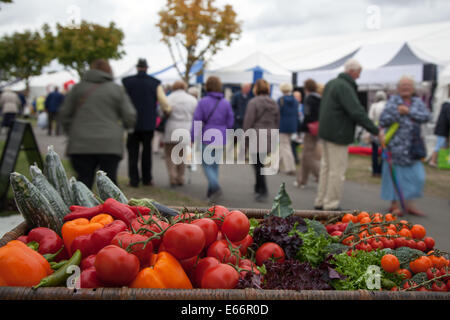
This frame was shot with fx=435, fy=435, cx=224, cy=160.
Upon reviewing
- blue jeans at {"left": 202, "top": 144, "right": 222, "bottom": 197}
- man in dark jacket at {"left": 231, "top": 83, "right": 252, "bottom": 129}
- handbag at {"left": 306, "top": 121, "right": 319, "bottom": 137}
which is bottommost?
blue jeans at {"left": 202, "top": 144, "right": 222, "bottom": 197}

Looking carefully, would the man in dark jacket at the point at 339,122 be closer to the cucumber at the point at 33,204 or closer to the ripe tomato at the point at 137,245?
the cucumber at the point at 33,204

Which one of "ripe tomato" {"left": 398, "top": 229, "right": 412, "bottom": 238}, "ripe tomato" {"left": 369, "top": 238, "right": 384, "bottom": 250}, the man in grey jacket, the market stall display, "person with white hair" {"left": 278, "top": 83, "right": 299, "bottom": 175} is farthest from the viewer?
"person with white hair" {"left": 278, "top": 83, "right": 299, "bottom": 175}

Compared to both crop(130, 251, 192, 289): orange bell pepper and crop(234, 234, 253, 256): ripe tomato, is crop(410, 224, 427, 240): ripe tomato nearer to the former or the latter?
crop(234, 234, 253, 256): ripe tomato

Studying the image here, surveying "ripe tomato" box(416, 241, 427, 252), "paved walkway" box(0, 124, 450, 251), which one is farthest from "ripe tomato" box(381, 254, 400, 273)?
"paved walkway" box(0, 124, 450, 251)

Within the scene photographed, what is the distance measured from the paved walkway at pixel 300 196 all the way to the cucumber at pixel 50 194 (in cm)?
250

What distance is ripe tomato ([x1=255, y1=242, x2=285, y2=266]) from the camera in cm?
239

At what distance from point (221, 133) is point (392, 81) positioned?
26.7ft

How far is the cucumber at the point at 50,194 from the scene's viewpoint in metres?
2.64

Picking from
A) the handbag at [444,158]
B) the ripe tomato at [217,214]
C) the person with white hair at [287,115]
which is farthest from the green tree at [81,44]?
the ripe tomato at [217,214]

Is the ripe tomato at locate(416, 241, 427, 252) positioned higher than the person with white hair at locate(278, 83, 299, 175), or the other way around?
the person with white hair at locate(278, 83, 299, 175)

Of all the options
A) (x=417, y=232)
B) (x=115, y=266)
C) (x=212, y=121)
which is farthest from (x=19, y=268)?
(x=212, y=121)

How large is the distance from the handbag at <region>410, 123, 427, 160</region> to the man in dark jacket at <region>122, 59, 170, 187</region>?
166 inches
